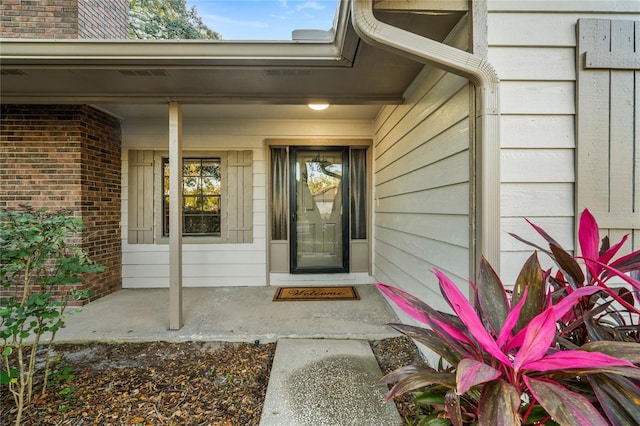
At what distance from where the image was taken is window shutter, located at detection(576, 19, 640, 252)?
1.53 meters

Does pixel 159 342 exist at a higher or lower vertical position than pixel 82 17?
lower

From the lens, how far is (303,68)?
7.16ft

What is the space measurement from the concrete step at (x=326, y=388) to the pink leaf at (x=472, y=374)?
108 cm

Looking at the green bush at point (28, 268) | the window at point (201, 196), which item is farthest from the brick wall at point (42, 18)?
the green bush at point (28, 268)

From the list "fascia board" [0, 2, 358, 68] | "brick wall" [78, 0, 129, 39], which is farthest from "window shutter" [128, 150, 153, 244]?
"fascia board" [0, 2, 358, 68]

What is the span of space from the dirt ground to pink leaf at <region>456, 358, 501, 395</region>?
1.19 m

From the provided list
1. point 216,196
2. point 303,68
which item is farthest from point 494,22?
point 216,196

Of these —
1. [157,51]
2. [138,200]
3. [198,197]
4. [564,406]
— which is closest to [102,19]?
[138,200]

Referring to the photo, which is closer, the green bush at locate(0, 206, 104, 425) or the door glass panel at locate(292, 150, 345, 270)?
the green bush at locate(0, 206, 104, 425)

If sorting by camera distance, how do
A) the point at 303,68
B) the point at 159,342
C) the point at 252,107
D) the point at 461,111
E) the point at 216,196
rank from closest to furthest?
1. the point at 461,111
2. the point at 303,68
3. the point at 159,342
4. the point at 252,107
5. the point at 216,196

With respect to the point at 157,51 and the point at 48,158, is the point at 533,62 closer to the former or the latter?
the point at 157,51

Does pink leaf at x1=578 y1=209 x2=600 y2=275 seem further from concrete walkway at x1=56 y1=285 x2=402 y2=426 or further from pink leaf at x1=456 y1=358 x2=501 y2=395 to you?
concrete walkway at x1=56 y1=285 x2=402 y2=426

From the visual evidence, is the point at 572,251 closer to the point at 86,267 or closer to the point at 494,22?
the point at 494,22

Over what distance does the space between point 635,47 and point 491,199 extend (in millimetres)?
1161
